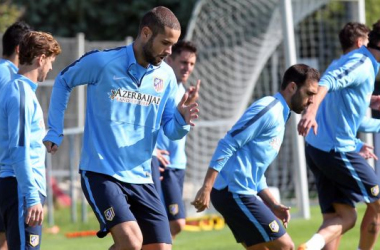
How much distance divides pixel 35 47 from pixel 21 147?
798mm

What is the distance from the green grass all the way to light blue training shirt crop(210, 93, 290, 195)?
3472 millimetres

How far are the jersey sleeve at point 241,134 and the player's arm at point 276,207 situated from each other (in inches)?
24.5

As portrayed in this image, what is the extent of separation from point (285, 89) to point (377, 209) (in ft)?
6.91

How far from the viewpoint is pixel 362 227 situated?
1002 centimetres

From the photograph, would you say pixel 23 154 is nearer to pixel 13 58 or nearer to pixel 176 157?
pixel 13 58

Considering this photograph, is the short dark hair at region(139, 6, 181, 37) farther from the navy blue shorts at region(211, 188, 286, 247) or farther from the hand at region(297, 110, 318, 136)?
the navy blue shorts at region(211, 188, 286, 247)

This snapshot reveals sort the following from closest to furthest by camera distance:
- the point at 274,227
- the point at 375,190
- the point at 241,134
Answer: the point at 241,134, the point at 274,227, the point at 375,190

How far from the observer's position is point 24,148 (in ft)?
23.4

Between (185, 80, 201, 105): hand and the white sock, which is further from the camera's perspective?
the white sock

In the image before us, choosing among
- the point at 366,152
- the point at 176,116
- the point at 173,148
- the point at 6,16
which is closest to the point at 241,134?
the point at 176,116

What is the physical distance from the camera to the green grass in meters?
12.2

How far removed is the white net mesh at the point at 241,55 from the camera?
672 inches

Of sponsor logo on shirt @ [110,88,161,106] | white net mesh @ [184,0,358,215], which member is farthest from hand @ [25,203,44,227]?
white net mesh @ [184,0,358,215]

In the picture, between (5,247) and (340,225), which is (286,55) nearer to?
(340,225)
